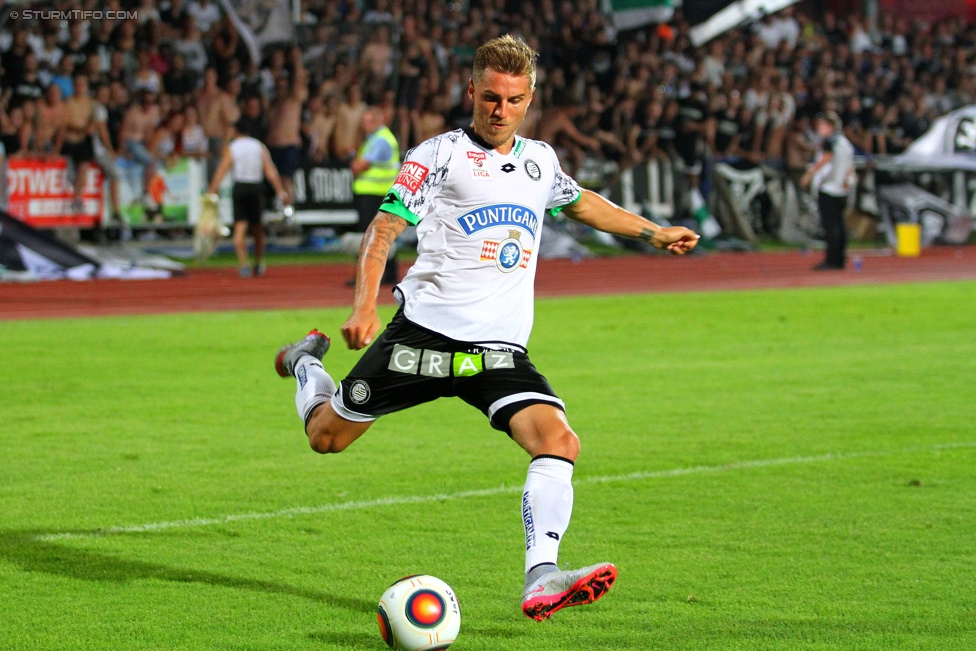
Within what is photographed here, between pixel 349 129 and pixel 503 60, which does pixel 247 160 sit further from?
pixel 503 60

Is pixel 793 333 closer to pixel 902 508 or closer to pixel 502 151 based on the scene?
pixel 902 508

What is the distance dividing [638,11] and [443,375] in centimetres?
2737

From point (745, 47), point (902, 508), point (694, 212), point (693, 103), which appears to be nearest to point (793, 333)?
point (902, 508)

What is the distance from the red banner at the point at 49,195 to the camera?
20078 millimetres

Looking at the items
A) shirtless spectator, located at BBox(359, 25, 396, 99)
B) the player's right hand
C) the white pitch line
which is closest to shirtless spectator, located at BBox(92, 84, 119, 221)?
shirtless spectator, located at BBox(359, 25, 396, 99)

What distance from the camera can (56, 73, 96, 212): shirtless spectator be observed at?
20594 mm

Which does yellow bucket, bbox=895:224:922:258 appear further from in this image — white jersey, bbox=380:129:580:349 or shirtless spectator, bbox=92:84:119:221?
white jersey, bbox=380:129:580:349

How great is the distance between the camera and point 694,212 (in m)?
26.8

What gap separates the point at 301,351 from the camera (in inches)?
259

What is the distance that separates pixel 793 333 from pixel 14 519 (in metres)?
9.15

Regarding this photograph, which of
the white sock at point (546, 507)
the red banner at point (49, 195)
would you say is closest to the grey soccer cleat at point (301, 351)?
the white sock at point (546, 507)

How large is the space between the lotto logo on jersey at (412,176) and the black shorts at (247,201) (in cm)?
1417

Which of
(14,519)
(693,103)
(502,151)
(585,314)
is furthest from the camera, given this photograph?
(693,103)

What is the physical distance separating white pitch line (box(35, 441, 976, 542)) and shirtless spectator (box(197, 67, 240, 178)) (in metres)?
16.1
